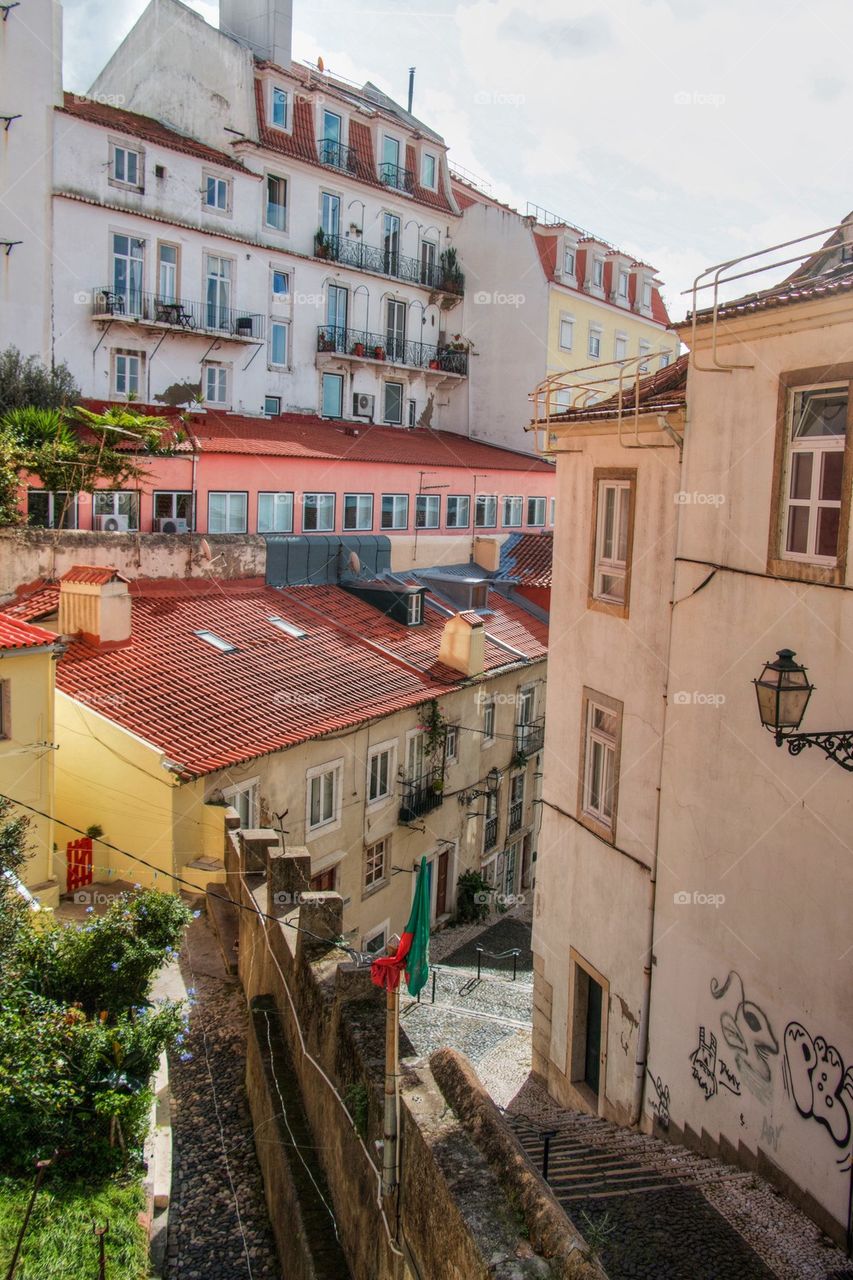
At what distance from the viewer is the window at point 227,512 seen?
2550cm

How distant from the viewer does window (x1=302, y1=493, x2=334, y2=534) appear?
28.3 m

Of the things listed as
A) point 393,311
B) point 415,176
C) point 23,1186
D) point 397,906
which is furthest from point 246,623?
point 415,176

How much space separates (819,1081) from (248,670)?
13606mm

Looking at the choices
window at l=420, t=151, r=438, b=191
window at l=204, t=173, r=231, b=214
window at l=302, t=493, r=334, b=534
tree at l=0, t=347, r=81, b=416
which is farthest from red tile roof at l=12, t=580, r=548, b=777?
window at l=420, t=151, r=438, b=191

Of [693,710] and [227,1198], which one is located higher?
[693,710]

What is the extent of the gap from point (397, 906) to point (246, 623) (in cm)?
696

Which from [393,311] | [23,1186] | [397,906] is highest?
[393,311]

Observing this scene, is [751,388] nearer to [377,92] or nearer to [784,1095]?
[784,1095]

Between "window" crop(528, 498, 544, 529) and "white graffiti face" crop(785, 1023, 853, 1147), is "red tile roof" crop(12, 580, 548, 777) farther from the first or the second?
"window" crop(528, 498, 544, 529)

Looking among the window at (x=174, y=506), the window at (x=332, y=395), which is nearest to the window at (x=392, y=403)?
the window at (x=332, y=395)

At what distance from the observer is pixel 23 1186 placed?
312 inches

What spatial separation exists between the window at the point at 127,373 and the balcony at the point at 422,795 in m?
12.8

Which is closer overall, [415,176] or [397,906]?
[397,906]

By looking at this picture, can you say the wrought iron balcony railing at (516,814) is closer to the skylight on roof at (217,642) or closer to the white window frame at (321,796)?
the white window frame at (321,796)
